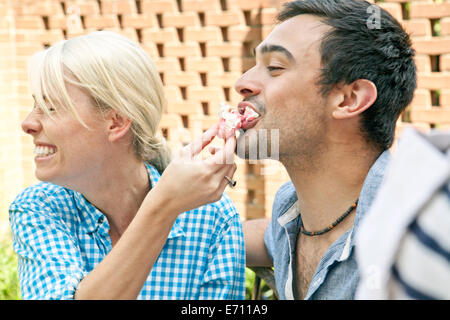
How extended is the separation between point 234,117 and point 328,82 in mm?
378

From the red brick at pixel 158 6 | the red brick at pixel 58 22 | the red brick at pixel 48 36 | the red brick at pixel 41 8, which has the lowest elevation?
the red brick at pixel 48 36

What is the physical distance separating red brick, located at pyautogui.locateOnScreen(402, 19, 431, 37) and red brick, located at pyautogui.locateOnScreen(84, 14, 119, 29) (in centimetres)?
266

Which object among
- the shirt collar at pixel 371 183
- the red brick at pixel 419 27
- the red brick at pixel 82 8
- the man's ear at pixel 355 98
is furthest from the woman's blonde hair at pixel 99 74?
the red brick at pixel 82 8

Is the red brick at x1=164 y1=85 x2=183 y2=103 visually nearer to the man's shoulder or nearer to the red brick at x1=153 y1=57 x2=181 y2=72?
the red brick at x1=153 y1=57 x2=181 y2=72

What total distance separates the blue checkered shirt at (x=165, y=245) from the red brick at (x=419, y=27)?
7.53 ft

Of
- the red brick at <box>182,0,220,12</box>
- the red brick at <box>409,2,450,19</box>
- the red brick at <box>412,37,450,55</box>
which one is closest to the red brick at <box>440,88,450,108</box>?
the red brick at <box>412,37,450,55</box>

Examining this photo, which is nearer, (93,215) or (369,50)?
(369,50)

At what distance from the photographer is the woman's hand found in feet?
5.96

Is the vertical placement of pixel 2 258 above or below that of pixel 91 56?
below

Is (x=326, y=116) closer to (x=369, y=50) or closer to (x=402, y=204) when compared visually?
(x=369, y=50)

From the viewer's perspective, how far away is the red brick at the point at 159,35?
484 cm

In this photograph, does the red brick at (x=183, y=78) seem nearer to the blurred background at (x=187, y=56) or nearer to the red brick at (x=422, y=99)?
the blurred background at (x=187, y=56)
